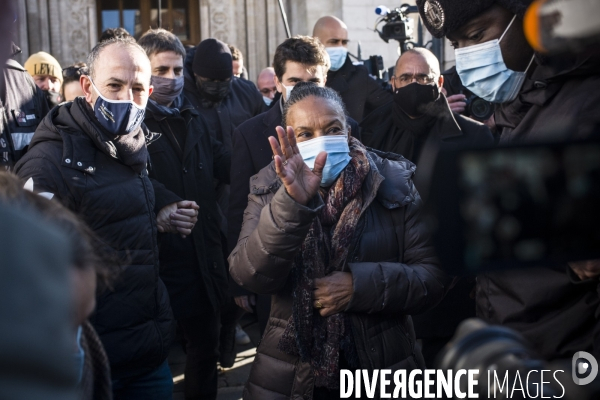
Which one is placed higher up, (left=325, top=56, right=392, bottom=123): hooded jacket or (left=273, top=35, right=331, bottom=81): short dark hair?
(left=273, top=35, right=331, bottom=81): short dark hair

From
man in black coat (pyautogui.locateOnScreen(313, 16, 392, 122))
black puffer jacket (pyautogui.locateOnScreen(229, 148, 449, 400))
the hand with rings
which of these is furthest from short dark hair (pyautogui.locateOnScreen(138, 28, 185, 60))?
the hand with rings

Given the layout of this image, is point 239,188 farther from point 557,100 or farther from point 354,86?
point 557,100

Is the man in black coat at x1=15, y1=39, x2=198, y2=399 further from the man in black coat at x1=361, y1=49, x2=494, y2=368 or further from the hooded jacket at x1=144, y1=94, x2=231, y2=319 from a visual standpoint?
the man in black coat at x1=361, y1=49, x2=494, y2=368

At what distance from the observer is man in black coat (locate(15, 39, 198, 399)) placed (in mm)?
2900

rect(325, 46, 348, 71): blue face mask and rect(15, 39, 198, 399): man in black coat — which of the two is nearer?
rect(15, 39, 198, 399): man in black coat

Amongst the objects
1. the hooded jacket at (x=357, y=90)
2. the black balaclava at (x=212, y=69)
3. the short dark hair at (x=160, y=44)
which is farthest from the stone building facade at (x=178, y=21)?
the short dark hair at (x=160, y=44)

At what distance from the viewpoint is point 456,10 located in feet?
7.91

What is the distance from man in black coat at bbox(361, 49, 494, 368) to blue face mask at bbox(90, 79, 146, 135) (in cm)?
158

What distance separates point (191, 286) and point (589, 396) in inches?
124

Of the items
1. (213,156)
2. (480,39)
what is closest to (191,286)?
(213,156)

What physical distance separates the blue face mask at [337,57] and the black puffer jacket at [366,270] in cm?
266

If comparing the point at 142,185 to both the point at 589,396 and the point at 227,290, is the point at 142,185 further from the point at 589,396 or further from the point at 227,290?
the point at 589,396

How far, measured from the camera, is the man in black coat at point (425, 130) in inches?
155

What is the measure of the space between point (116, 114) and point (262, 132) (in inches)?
43.9
